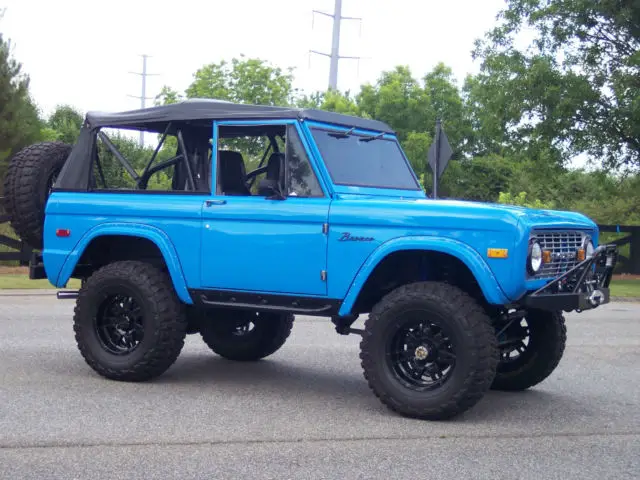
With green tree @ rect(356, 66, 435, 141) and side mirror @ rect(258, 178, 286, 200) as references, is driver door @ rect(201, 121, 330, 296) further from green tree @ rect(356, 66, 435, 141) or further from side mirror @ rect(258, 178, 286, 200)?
green tree @ rect(356, 66, 435, 141)

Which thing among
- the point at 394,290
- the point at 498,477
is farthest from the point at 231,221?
the point at 498,477

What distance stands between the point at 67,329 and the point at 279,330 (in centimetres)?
341

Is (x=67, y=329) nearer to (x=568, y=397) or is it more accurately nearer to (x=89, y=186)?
(x=89, y=186)

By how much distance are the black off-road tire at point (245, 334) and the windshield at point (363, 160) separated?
1.60m

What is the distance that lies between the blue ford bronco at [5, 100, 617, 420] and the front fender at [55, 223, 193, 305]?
0.04 ft

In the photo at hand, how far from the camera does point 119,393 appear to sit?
768 centimetres

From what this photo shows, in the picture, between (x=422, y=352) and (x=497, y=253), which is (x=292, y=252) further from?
(x=497, y=253)

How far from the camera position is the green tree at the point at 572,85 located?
2372 centimetres

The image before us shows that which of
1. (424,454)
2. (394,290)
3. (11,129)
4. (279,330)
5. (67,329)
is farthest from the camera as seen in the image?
(11,129)

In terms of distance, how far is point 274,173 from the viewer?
806 centimetres

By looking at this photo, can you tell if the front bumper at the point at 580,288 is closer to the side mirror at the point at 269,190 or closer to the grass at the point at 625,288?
the side mirror at the point at 269,190

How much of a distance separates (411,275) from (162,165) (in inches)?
103

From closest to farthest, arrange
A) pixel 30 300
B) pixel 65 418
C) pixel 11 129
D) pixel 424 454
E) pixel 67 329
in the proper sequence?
pixel 424 454 < pixel 65 418 < pixel 67 329 < pixel 30 300 < pixel 11 129

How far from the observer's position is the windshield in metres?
7.95
